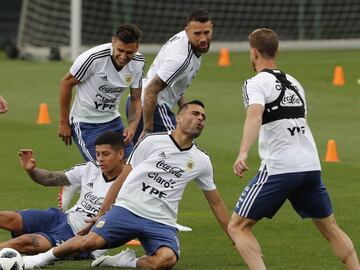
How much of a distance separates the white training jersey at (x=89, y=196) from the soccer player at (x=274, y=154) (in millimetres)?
1702

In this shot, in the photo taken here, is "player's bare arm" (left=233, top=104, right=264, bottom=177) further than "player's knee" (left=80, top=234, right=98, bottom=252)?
No

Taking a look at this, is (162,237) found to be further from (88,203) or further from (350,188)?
(350,188)

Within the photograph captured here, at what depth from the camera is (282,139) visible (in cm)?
969

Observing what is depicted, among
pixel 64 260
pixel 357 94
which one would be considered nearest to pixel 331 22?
pixel 357 94

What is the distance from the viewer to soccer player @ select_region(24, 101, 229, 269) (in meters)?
10.4

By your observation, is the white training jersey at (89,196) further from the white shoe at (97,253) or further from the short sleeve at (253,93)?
the short sleeve at (253,93)

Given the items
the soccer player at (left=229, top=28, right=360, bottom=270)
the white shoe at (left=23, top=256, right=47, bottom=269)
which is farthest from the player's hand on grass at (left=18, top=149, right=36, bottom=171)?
the soccer player at (left=229, top=28, right=360, bottom=270)

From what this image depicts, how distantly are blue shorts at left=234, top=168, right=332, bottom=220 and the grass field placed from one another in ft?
3.63

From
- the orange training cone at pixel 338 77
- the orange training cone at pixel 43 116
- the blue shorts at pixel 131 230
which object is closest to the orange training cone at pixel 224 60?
the orange training cone at pixel 338 77

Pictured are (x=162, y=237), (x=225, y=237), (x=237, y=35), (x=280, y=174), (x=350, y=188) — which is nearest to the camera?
(x=280, y=174)

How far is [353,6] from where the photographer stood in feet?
105

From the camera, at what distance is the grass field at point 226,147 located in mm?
11562

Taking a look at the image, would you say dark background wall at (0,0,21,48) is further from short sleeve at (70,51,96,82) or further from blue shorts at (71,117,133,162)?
short sleeve at (70,51,96,82)

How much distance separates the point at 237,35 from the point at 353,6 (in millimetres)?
3047
